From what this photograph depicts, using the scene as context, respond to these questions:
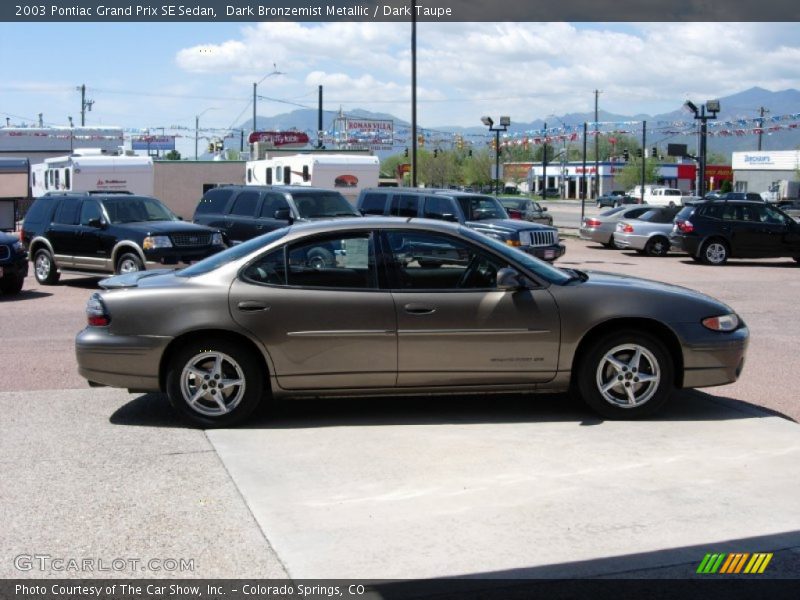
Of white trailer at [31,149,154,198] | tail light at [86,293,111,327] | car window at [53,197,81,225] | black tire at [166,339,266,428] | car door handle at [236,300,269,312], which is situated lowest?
black tire at [166,339,266,428]

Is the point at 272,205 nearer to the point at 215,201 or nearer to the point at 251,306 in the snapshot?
the point at 215,201

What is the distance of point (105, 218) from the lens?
17328 mm

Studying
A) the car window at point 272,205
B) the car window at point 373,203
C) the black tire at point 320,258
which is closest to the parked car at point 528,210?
the car window at point 373,203

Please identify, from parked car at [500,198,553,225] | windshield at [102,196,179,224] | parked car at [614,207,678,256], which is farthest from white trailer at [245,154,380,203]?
windshield at [102,196,179,224]

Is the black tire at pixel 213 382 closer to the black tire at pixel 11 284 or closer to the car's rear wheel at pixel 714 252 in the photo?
the black tire at pixel 11 284

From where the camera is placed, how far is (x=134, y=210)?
17750mm

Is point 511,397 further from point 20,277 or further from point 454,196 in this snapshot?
point 454,196

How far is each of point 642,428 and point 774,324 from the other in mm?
6722

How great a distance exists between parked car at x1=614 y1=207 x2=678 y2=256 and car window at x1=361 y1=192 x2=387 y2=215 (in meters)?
9.75

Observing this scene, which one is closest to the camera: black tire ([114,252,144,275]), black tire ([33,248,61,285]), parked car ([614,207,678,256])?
black tire ([114,252,144,275])

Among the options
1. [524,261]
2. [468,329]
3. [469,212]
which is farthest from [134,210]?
[468,329]

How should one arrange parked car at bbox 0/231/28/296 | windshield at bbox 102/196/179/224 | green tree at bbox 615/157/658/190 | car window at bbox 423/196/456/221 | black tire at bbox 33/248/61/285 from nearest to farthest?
parked car at bbox 0/231/28/296 < windshield at bbox 102/196/179/224 < black tire at bbox 33/248/61/285 < car window at bbox 423/196/456/221 < green tree at bbox 615/157/658/190

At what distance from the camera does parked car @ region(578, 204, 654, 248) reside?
2906 centimetres

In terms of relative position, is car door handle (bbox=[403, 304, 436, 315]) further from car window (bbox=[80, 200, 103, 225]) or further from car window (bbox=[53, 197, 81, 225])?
car window (bbox=[53, 197, 81, 225])
